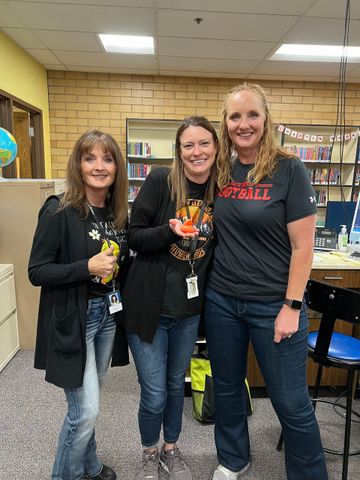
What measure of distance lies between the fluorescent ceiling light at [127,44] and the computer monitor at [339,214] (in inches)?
107

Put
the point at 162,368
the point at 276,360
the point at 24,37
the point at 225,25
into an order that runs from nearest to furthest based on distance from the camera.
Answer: the point at 276,360, the point at 162,368, the point at 225,25, the point at 24,37

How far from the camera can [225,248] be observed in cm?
138

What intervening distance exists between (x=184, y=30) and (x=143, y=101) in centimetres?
185

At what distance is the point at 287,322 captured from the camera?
1.27 m

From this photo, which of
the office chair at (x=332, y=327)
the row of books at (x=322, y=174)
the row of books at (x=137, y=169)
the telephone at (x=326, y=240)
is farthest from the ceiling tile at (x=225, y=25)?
the office chair at (x=332, y=327)

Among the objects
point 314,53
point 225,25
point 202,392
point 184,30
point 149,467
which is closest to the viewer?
point 149,467

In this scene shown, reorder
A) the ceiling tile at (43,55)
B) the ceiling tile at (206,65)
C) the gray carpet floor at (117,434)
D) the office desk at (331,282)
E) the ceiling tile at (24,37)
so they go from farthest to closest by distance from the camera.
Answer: the ceiling tile at (206,65)
the ceiling tile at (43,55)
the ceiling tile at (24,37)
the office desk at (331,282)
the gray carpet floor at (117,434)

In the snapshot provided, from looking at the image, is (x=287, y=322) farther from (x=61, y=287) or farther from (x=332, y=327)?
(x=61, y=287)

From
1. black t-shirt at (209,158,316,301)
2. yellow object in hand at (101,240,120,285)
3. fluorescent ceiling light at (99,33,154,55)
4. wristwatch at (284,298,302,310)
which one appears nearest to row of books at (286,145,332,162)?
fluorescent ceiling light at (99,33,154,55)

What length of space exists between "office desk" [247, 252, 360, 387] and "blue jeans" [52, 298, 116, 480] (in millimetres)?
1225

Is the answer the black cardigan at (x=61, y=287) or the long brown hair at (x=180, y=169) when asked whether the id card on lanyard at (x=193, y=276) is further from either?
the black cardigan at (x=61, y=287)

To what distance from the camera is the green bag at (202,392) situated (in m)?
2.05

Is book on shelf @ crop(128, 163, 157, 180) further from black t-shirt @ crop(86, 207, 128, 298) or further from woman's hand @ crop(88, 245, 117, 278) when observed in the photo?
woman's hand @ crop(88, 245, 117, 278)

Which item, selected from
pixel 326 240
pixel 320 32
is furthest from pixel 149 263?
pixel 320 32
